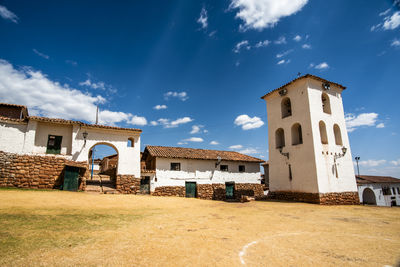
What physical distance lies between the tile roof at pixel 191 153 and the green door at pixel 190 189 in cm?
292

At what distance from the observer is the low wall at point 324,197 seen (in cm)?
1553

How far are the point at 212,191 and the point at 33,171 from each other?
16357mm

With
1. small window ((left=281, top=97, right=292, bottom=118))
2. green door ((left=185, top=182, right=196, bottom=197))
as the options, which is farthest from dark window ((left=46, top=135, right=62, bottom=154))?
small window ((left=281, top=97, right=292, bottom=118))

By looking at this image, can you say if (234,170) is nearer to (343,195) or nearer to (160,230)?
(343,195)

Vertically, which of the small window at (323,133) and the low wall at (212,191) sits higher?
the small window at (323,133)

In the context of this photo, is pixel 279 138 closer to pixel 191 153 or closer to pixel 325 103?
pixel 325 103

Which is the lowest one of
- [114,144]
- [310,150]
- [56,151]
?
[310,150]

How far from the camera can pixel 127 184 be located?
18203mm

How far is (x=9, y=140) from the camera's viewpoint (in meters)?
15.4

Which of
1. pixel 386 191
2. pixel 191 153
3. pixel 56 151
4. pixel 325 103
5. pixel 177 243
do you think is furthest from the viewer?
pixel 386 191

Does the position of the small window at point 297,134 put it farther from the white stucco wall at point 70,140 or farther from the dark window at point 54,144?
the dark window at point 54,144

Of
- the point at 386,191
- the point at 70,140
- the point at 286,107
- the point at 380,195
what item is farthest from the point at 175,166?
the point at 386,191

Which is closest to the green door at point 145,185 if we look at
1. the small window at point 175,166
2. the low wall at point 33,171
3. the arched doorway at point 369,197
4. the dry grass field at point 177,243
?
the small window at point 175,166

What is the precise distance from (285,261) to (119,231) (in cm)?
442
